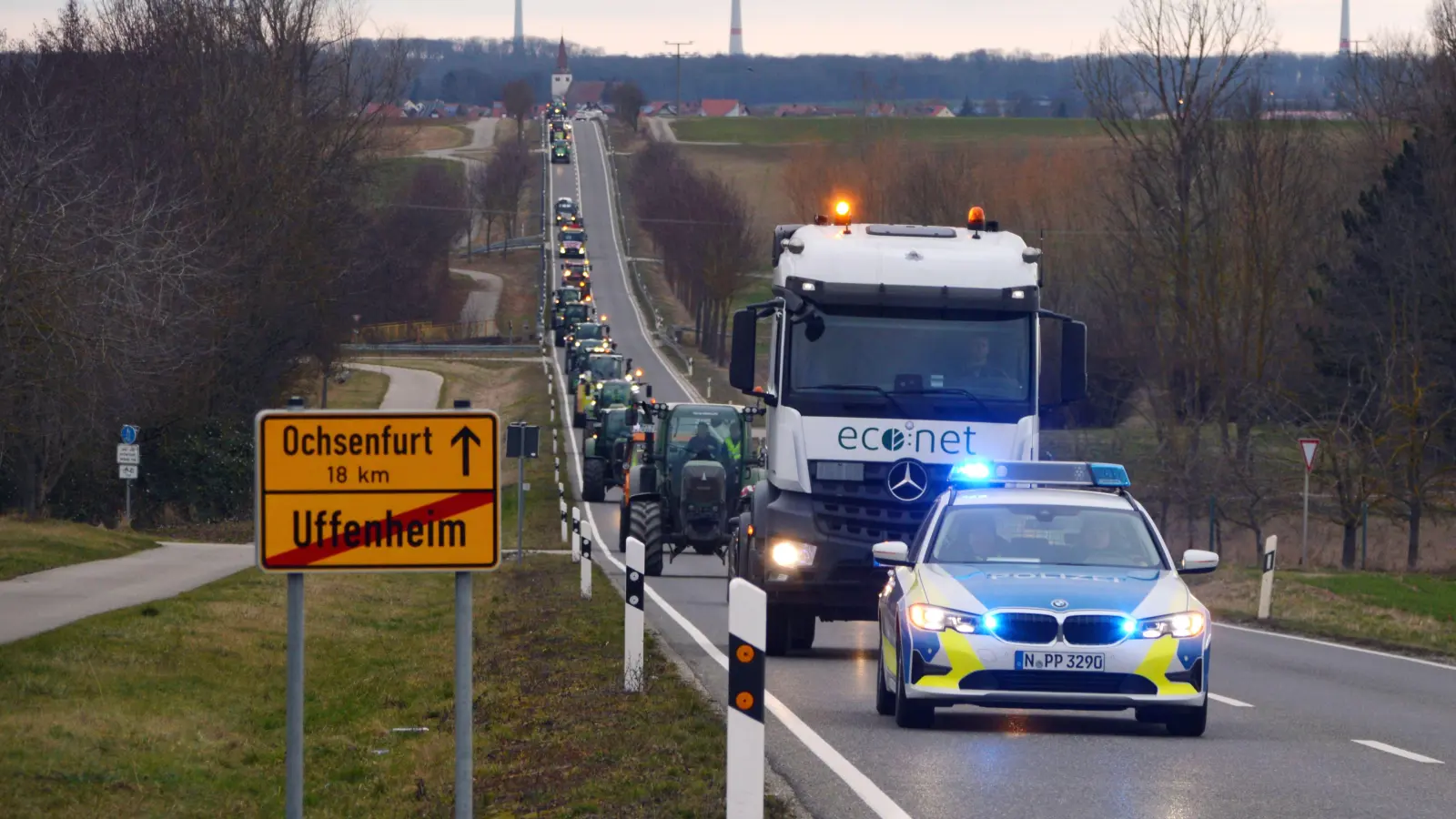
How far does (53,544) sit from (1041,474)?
801 inches

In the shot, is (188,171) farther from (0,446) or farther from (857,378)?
(857,378)

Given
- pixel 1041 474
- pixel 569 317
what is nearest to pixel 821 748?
pixel 1041 474

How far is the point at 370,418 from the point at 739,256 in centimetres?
9504

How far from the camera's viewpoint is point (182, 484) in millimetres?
47906

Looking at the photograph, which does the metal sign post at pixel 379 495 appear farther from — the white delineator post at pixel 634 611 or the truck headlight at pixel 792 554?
the truck headlight at pixel 792 554

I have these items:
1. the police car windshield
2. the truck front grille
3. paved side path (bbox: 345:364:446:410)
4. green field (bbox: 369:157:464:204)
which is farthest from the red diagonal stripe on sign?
green field (bbox: 369:157:464:204)

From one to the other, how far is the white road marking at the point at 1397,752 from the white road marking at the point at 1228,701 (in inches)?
79.2

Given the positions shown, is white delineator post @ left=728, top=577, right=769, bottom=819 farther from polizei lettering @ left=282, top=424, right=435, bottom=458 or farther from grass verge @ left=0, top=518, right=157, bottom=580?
grass verge @ left=0, top=518, right=157, bottom=580

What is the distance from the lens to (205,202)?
4659 cm

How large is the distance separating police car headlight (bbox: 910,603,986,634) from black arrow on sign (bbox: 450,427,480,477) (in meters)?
5.55

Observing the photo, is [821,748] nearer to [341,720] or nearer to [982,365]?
[341,720]

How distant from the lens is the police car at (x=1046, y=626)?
1149 cm

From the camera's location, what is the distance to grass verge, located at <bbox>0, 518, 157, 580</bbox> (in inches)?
1044

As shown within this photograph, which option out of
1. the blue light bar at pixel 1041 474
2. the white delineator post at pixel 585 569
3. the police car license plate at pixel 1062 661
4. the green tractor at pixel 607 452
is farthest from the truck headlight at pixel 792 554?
the green tractor at pixel 607 452
